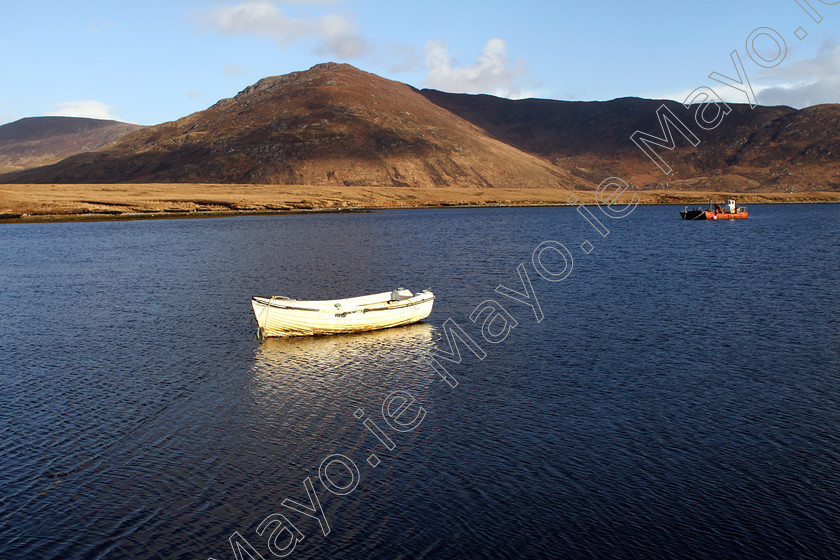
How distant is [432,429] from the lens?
22.6 meters

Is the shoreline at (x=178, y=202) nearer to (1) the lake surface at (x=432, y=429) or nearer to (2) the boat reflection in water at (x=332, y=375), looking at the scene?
(1) the lake surface at (x=432, y=429)

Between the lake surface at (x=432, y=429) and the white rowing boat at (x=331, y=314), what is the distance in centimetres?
89

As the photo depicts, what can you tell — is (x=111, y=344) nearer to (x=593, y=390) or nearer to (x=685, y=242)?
(x=593, y=390)

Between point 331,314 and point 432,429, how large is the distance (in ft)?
46.5

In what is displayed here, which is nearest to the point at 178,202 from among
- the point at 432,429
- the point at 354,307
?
the point at 354,307

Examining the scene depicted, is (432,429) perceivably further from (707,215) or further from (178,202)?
(178,202)

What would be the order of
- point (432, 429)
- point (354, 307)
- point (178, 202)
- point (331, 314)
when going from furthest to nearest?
point (178, 202) < point (354, 307) < point (331, 314) < point (432, 429)

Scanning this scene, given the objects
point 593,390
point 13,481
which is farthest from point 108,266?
point 593,390

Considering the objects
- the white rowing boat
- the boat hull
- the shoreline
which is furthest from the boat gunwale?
the boat hull

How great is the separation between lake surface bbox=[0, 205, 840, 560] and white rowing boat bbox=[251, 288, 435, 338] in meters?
0.89

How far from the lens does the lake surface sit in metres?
16.0

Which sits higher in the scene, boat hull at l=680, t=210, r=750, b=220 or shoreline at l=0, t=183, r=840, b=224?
shoreline at l=0, t=183, r=840, b=224

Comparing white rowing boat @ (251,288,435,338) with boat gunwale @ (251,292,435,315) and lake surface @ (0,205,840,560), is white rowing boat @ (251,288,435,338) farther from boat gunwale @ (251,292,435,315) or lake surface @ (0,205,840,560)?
lake surface @ (0,205,840,560)

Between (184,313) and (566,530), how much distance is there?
32.3 meters
